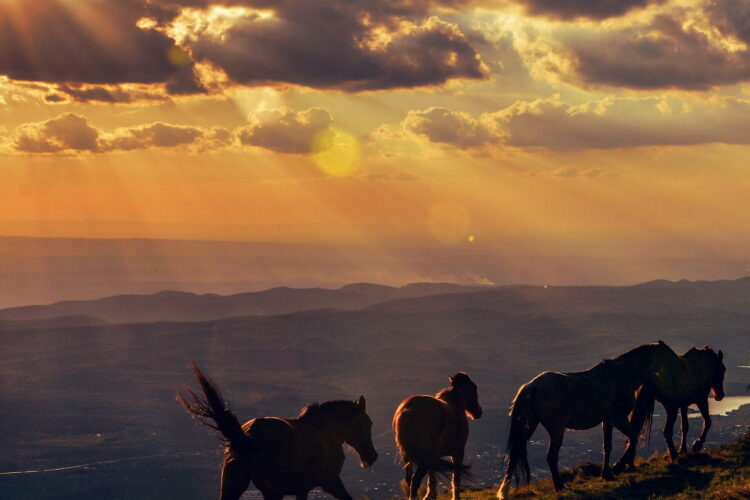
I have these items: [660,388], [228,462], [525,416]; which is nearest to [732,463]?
[660,388]

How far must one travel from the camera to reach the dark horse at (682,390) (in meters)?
26.4

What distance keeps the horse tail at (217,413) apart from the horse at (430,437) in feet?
17.8

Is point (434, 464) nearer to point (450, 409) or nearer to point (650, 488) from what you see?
point (450, 409)

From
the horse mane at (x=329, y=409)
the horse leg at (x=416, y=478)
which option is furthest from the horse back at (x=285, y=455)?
the horse leg at (x=416, y=478)

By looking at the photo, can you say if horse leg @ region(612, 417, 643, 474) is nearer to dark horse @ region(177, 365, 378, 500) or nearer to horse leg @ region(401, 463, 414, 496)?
horse leg @ region(401, 463, 414, 496)

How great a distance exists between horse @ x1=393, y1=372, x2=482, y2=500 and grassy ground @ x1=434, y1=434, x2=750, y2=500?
2.24 m

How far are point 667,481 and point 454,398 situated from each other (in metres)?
6.05

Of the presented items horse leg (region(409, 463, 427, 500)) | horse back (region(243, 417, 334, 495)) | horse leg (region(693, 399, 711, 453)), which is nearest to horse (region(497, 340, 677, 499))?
horse leg (region(409, 463, 427, 500))

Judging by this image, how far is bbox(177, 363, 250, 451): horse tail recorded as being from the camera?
17062mm

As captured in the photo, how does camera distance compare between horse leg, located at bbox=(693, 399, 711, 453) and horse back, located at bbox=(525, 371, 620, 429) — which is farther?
horse leg, located at bbox=(693, 399, 711, 453)

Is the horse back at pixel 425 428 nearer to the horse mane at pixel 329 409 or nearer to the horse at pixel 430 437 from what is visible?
the horse at pixel 430 437

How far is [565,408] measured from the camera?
23297mm

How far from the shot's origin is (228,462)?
59.1ft

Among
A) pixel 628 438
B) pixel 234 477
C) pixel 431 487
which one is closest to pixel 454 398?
pixel 431 487
